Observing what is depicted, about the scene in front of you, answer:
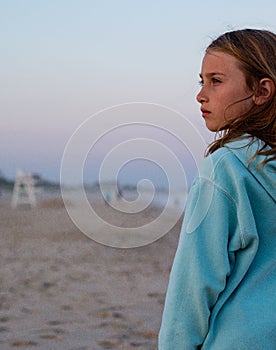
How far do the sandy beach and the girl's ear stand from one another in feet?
10.4

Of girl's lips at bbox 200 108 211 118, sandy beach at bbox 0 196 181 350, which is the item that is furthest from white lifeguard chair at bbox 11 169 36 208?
girl's lips at bbox 200 108 211 118

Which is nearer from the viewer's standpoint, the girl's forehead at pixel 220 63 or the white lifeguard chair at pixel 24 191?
the girl's forehead at pixel 220 63

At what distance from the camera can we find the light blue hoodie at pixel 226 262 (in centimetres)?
158

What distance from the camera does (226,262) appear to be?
159 centimetres

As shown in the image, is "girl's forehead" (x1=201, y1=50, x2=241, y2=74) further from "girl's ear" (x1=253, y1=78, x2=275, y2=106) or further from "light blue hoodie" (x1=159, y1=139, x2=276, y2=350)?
"light blue hoodie" (x1=159, y1=139, x2=276, y2=350)

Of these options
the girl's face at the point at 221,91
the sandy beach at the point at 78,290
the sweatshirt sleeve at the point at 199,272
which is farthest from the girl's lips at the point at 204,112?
the sandy beach at the point at 78,290

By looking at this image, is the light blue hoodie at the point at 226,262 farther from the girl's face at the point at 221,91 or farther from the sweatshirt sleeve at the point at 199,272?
the girl's face at the point at 221,91

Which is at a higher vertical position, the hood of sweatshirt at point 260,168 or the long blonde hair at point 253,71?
the long blonde hair at point 253,71

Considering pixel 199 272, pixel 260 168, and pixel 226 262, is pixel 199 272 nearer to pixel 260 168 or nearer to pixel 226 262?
pixel 226 262

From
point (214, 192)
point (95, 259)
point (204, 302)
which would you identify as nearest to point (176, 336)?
point (204, 302)

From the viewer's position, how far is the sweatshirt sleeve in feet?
5.19

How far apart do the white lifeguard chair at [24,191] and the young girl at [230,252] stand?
526 inches

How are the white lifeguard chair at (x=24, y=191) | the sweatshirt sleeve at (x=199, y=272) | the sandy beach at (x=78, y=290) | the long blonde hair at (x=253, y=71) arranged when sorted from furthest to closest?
1. the white lifeguard chair at (x=24, y=191)
2. the sandy beach at (x=78, y=290)
3. the long blonde hair at (x=253, y=71)
4. the sweatshirt sleeve at (x=199, y=272)

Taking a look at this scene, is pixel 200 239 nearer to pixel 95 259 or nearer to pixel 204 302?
pixel 204 302
